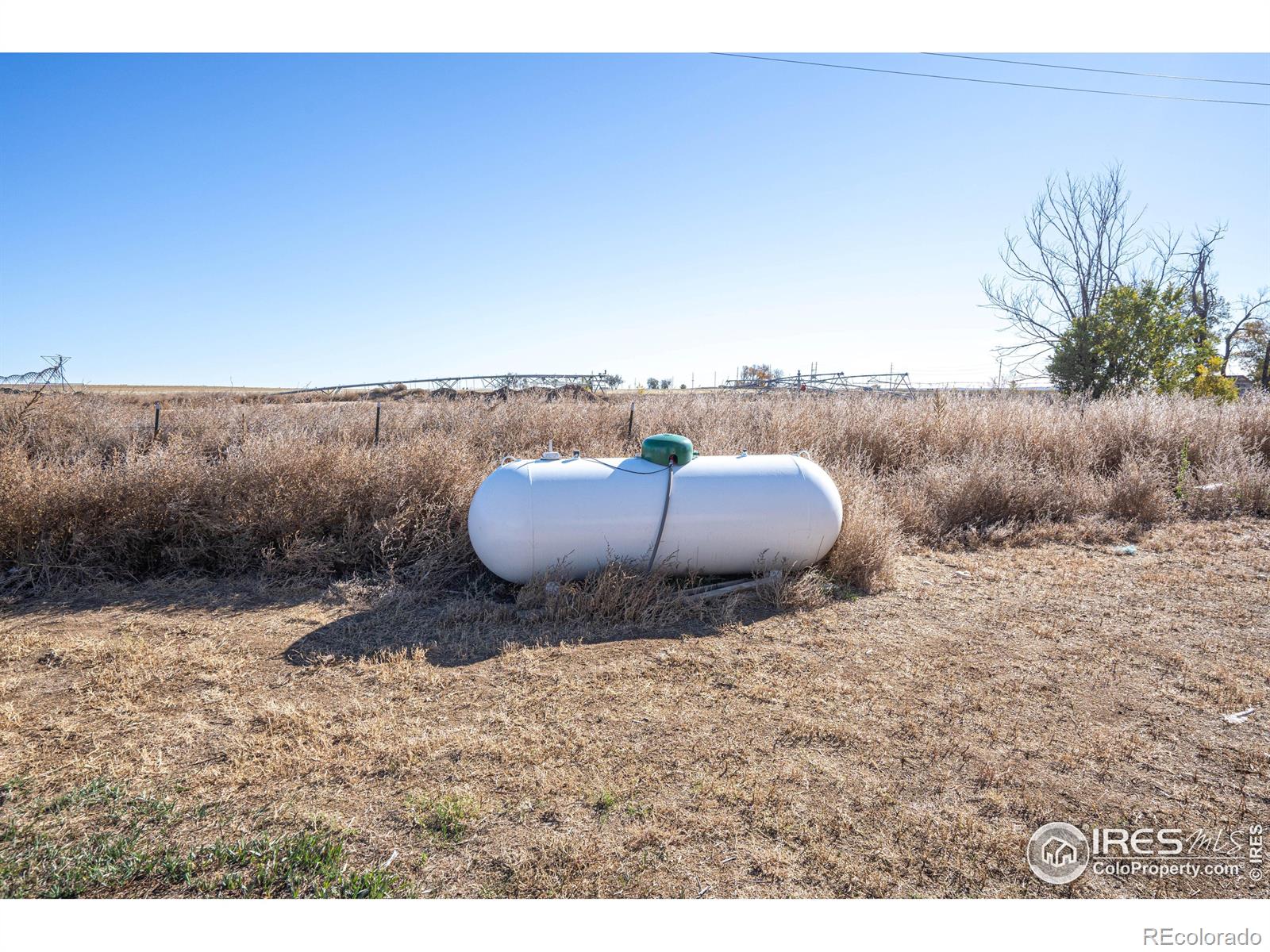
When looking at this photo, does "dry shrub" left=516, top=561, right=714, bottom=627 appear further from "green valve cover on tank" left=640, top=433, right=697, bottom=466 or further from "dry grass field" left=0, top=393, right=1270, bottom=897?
"green valve cover on tank" left=640, top=433, right=697, bottom=466

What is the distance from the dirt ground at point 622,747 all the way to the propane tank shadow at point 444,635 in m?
0.03

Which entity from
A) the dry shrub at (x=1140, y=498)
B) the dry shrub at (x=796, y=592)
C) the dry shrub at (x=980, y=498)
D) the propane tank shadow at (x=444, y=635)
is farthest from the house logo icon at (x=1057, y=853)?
the dry shrub at (x=1140, y=498)

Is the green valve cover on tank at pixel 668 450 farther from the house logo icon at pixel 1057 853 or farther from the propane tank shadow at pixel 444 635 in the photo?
the house logo icon at pixel 1057 853

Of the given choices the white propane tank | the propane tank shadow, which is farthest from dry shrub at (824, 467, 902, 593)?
the propane tank shadow

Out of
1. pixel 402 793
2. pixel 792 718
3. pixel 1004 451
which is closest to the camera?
pixel 402 793

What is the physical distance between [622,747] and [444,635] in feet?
5.76

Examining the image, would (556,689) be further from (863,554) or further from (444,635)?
(863,554)

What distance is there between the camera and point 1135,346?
16.6 meters

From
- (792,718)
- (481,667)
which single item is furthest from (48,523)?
(792,718)

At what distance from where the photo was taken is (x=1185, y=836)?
241 cm

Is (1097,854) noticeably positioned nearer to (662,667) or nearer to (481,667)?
(662,667)

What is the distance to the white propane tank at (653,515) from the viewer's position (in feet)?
15.6

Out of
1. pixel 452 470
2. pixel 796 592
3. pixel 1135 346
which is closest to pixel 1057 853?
pixel 796 592
